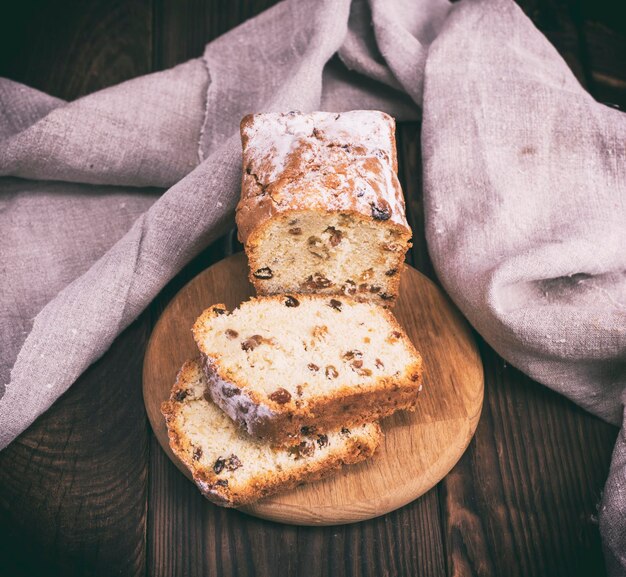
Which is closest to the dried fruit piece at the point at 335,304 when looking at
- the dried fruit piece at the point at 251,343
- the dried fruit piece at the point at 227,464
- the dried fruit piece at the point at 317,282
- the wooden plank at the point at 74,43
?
the dried fruit piece at the point at 317,282

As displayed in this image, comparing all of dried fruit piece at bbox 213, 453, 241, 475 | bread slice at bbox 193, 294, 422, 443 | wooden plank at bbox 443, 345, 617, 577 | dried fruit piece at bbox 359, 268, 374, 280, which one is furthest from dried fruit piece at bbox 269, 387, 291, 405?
wooden plank at bbox 443, 345, 617, 577

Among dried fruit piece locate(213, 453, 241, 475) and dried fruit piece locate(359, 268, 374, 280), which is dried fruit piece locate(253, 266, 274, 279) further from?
dried fruit piece locate(213, 453, 241, 475)

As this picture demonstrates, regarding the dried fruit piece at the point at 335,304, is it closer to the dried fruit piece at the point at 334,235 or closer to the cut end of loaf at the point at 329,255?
the cut end of loaf at the point at 329,255

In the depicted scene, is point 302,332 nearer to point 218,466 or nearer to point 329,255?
point 329,255

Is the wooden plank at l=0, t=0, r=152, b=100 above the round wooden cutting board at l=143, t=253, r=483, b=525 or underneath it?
above

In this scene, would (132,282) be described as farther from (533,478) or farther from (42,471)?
(533,478)
